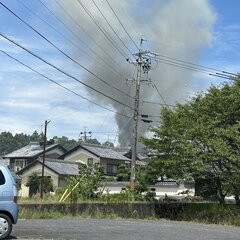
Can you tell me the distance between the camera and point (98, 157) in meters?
62.6

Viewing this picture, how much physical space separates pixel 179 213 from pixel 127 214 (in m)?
2.75

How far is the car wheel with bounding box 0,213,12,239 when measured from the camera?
37.3 feet

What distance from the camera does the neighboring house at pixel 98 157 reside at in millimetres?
63062

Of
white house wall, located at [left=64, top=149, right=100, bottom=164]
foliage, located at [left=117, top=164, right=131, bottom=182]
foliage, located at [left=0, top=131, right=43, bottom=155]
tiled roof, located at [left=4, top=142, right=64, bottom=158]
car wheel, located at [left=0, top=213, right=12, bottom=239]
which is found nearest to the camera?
car wheel, located at [left=0, top=213, right=12, bottom=239]

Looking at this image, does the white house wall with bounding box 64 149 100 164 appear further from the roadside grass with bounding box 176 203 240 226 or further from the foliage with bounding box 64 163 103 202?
the roadside grass with bounding box 176 203 240 226

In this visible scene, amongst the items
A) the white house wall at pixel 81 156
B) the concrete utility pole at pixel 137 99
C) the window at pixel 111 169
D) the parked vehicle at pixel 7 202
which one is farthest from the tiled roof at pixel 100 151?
the parked vehicle at pixel 7 202

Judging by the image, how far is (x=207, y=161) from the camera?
71.7 feet

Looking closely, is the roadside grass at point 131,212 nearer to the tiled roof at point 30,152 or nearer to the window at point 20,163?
the tiled roof at point 30,152

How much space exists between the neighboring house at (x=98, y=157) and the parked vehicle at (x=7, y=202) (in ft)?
166

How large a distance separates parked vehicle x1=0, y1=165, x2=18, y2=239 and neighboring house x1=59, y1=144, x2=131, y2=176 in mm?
50738

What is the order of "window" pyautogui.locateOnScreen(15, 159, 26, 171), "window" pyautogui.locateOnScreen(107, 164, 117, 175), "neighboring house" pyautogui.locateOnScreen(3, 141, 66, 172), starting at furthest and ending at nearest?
"window" pyautogui.locateOnScreen(15, 159, 26, 171) < "neighboring house" pyautogui.locateOnScreen(3, 141, 66, 172) < "window" pyautogui.locateOnScreen(107, 164, 117, 175)

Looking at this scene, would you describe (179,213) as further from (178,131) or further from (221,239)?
(221,239)

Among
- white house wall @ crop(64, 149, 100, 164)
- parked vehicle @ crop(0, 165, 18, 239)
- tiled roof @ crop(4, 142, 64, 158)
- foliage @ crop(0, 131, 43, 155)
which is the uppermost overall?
foliage @ crop(0, 131, 43, 155)

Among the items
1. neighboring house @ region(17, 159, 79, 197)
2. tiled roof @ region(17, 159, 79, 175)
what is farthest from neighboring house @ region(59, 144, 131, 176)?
tiled roof @ region(17, 159, 79, 175)
